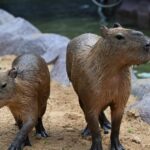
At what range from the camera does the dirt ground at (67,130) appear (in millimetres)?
5684

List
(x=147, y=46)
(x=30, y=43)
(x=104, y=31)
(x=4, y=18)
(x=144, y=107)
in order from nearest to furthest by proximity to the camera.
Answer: (x=147, y=46) → (x=104, y=31) → (x=144, y=107) → (x=30, y=43) → (x=4, y=18)

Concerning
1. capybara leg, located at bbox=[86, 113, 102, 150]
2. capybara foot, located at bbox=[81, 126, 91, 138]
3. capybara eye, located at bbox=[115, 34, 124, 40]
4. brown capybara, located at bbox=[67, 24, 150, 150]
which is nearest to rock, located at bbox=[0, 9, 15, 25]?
capybara foot, located at bbox=[81, 126, 91, 138]

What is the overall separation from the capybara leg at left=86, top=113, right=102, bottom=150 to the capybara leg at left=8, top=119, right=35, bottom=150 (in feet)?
2.13

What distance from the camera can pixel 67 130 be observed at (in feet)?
20.3

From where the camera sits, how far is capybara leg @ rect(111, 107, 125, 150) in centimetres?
539

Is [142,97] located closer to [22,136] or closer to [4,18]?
[22,136]

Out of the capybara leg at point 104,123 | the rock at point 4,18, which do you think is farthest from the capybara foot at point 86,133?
the rock at point 4,18

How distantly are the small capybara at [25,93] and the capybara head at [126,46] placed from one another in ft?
3.51

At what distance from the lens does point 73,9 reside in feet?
60.4

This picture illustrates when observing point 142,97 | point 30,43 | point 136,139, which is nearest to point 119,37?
point 136,139

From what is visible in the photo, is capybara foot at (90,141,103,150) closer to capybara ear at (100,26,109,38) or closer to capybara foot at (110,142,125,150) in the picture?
capybara foot at (110,142,125,150)

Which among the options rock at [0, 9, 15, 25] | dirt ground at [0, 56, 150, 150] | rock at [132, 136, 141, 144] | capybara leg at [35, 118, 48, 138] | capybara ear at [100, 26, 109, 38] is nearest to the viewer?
capybara ear at [100, 26, 109, 38]

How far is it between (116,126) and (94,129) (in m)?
0.31

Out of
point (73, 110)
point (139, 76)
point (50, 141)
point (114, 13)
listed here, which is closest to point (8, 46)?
point (139, 76)
